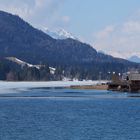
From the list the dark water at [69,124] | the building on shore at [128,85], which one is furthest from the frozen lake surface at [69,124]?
the building on shore at [128,85]

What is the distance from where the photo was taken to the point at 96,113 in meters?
72.4

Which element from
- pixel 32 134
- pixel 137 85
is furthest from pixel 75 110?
pixel 137 85

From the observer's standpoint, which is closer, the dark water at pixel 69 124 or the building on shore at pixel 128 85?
the dark water at pixel 69 124

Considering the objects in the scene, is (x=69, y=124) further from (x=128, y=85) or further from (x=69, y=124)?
(x=128, y=85)

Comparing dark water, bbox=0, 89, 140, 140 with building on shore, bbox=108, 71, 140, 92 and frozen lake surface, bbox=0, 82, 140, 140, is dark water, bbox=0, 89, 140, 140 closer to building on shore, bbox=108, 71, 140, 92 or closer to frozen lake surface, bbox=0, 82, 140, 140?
frozen lake surface, bbox=0, 82, 140, 140

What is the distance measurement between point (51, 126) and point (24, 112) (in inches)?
704

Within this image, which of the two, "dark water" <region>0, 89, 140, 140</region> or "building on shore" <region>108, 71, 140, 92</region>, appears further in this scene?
"building on shore" <region>108, 71, 140, 92</region>

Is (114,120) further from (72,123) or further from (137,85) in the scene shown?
(137,85)

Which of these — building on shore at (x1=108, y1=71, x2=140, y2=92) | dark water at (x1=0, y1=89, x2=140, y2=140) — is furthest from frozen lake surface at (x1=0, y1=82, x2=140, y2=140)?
building on shore at (x1=108, y1=71, x2=140, y2=92)

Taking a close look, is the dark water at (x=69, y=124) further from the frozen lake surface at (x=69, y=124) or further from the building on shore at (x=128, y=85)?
the building on shore at (x=128, y=85)

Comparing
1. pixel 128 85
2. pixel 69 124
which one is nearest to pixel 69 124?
pixel 69 124

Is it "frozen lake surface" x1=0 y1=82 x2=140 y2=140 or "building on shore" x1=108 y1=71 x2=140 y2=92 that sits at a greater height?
"building on shore" x1=108 y1=71 x2=140 y2=92

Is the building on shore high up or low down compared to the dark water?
up

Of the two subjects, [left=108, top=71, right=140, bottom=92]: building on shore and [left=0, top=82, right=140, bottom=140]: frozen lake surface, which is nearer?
[left=0, top=82, right=140, bottom=140]: frozen lake surface
